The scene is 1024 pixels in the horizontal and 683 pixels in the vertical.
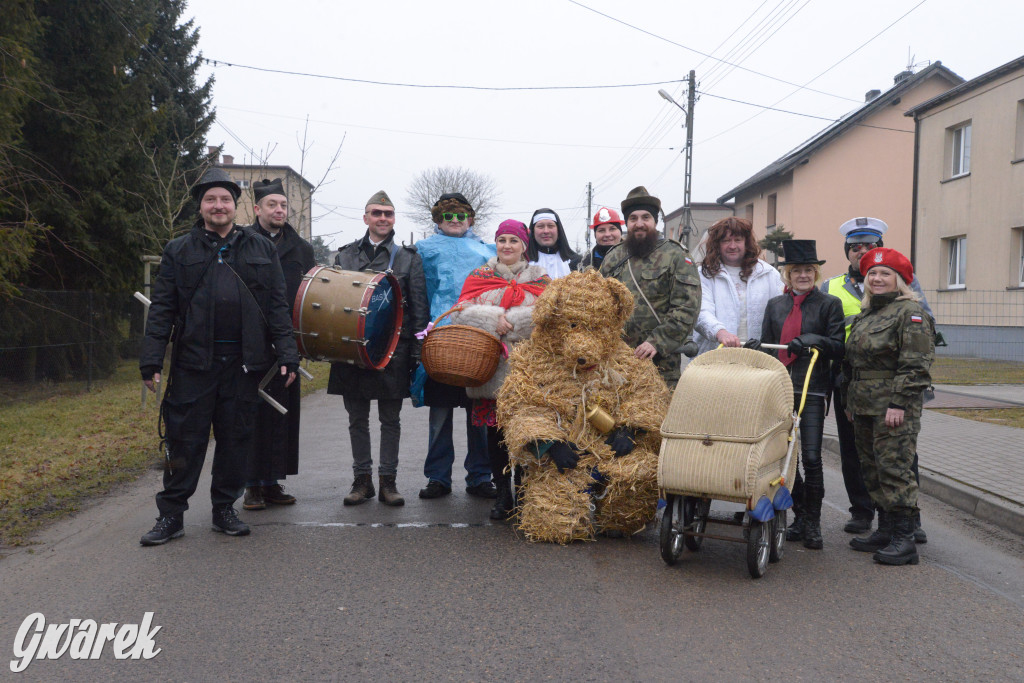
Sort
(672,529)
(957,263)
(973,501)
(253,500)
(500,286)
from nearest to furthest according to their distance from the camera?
(672,529)
(500,286)
(253,500)
(973,501)
(957,263)

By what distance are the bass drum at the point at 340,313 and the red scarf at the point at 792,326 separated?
2867 mm

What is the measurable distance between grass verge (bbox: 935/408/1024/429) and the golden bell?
7.48 meters

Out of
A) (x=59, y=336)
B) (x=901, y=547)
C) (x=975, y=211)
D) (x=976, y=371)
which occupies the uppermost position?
(x=975, y=211)

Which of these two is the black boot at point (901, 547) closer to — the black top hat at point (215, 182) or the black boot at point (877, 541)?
the black boot at point (877, 541)

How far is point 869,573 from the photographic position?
16.5 ft

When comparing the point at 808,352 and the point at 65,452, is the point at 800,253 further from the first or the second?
the point at 65,452

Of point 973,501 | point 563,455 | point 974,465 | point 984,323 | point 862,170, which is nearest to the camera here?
point 563,455

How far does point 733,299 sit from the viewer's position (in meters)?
6.23

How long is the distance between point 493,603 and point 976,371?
688 inches

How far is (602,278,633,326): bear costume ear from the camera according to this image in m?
5.40

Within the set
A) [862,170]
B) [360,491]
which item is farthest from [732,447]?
[862,170]

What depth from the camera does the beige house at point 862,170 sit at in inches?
1271

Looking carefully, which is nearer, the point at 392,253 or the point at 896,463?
the point at 896,463

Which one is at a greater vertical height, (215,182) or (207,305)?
(215,182)
